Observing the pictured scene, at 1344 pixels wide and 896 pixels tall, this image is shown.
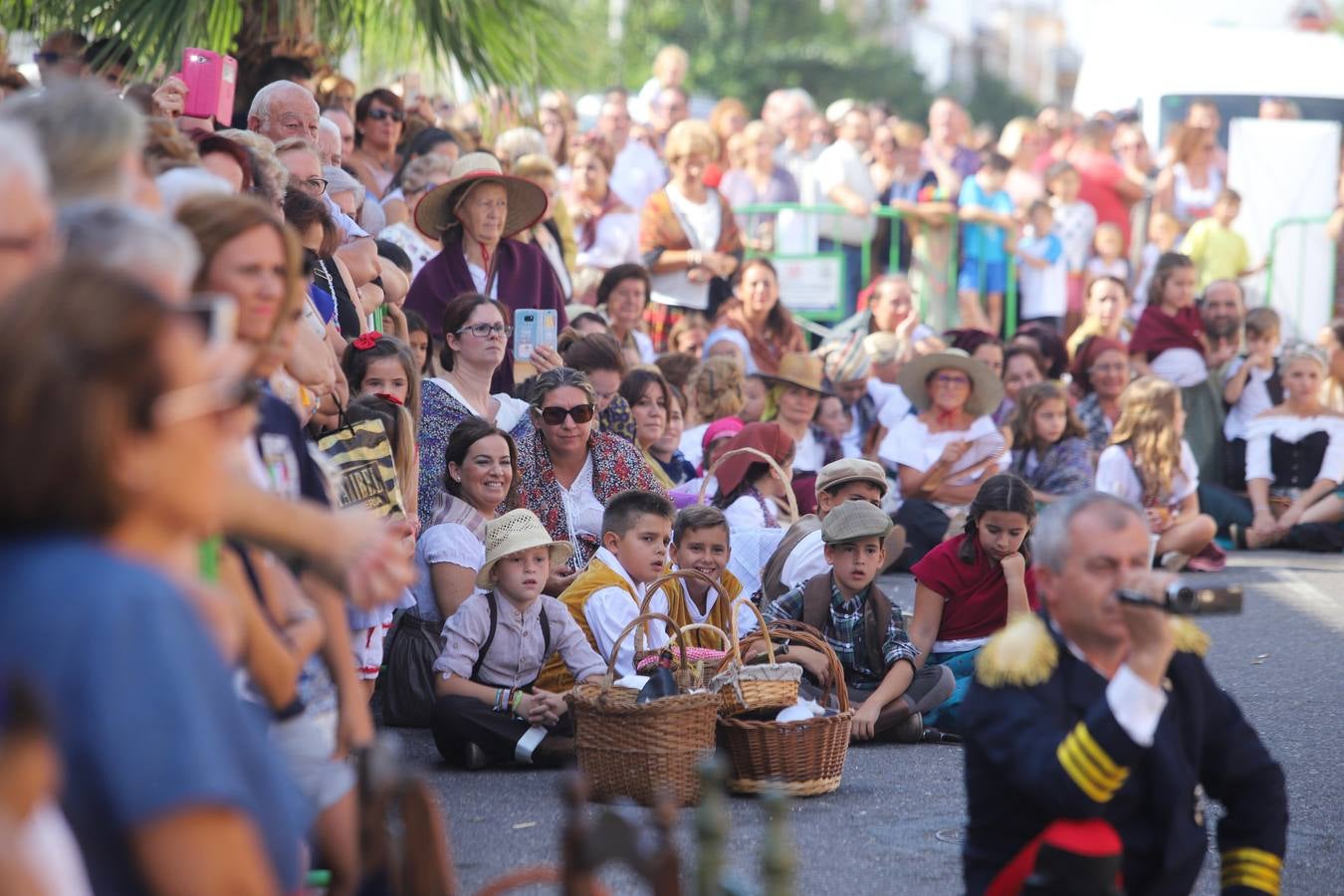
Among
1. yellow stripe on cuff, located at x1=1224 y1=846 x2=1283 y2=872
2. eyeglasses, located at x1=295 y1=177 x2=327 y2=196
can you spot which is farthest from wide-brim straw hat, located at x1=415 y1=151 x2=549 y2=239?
yellow stripe on cuff, located at x1=1224 y1=846 x2=1283 y2=872

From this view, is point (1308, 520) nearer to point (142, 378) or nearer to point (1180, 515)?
point (1180, 515)

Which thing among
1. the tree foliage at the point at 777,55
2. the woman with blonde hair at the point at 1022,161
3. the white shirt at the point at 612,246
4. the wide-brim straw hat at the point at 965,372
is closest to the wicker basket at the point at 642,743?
the wide-brim straw hat at the point at 965,372

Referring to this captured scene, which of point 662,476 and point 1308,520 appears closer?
point 662,476

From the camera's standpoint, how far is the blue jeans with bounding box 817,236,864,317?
550 inches

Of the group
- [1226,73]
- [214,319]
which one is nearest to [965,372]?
[214,319]

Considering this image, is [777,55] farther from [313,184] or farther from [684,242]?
[313,184]

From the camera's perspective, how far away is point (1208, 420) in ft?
41.2

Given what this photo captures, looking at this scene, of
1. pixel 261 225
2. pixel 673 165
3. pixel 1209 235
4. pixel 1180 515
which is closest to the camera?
pixel 261 225

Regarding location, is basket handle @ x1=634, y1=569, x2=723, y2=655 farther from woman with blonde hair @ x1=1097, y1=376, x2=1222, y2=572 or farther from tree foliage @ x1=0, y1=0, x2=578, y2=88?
woman with blonde hair @ x1=1097, y1=376, x2=1222, y2=572

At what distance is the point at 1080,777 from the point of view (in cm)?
319

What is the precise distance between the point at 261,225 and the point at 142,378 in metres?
1.32

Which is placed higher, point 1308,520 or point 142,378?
point 142,378

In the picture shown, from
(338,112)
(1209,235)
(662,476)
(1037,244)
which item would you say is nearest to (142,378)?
(662,476)

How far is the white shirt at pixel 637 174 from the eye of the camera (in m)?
13.3
